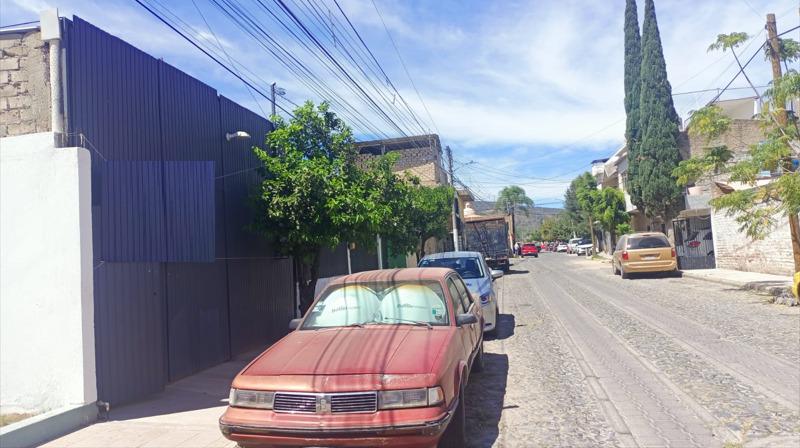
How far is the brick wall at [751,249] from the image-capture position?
17.5m

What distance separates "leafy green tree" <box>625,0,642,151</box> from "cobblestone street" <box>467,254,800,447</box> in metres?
22.6

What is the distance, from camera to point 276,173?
376 inches

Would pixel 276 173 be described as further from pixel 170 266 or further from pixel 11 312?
pixel 11 312

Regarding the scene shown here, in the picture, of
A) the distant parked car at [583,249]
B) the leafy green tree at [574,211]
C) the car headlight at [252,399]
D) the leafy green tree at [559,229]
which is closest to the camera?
the car headlight at [252,399]

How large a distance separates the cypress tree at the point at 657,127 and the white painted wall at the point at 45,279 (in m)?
30.0

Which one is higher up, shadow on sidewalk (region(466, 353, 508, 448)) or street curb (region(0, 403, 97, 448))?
street curb (region(0, 403, 97, 448))

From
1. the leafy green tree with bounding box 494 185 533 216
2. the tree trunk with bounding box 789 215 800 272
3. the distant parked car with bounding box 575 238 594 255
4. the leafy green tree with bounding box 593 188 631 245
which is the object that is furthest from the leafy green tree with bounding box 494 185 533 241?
the tree trunk with bounding box 789 215 800 272

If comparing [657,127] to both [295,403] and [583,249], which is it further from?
[295,403]

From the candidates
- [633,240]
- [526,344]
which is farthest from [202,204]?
[633,240]

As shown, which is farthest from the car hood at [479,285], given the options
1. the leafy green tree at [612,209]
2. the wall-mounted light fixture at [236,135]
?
the leafy green tree at [612,209]

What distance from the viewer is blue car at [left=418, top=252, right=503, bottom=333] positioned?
10000mm

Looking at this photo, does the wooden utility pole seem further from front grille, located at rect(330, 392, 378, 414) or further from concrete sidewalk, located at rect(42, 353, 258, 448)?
concrete sidewalk, located at rect(42, 353, 258, 448)

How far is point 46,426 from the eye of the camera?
5418 mm

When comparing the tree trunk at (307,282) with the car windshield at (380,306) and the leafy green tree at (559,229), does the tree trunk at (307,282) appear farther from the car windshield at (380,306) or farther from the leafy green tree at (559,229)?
the leafy green tree at (559,229)
